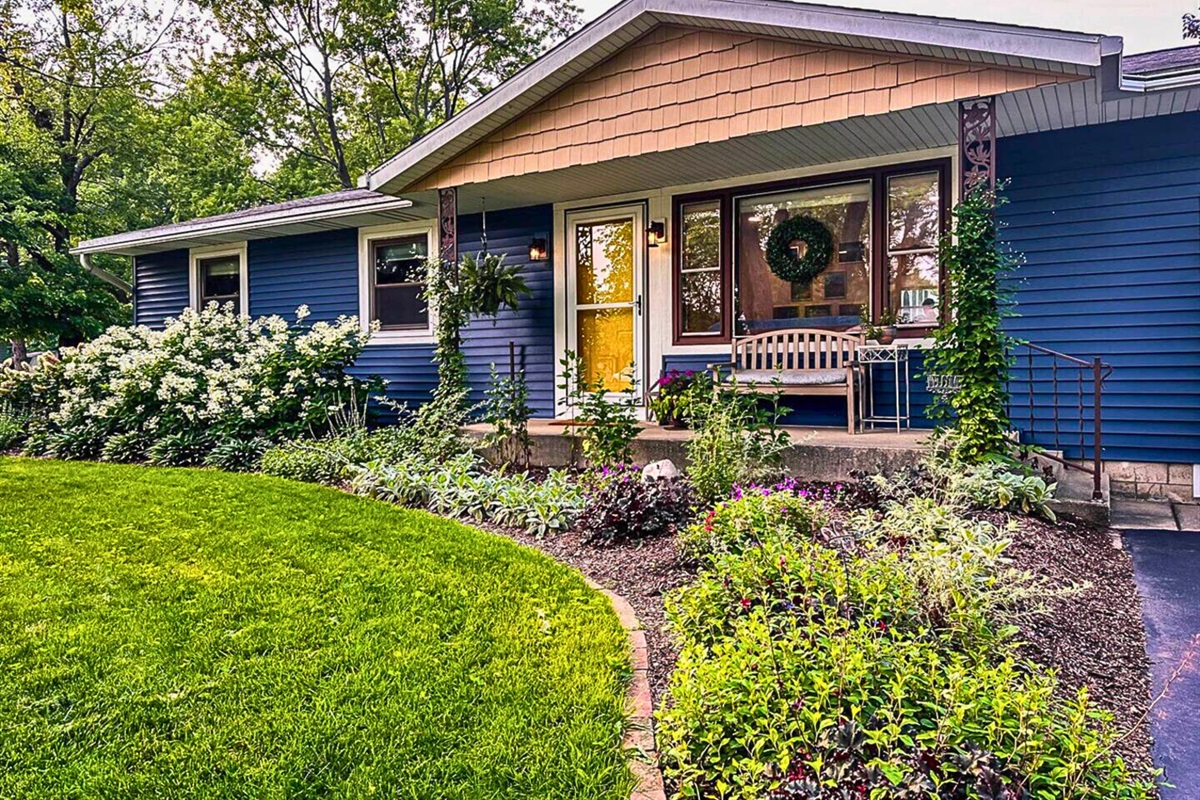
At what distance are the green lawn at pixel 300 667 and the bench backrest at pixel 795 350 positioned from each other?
3002mm

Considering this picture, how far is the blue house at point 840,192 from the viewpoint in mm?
4609

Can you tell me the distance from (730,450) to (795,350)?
1.82 m

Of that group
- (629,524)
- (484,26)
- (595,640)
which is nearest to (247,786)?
(595,640)

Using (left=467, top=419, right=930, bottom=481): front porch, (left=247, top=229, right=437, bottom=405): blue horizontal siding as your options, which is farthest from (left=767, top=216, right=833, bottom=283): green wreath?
(left=247, top=229, right=437, bottom=405): blue horizontal siding

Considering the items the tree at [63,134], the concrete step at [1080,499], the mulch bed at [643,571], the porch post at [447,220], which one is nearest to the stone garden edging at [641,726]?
the mulch bed at [643,571]

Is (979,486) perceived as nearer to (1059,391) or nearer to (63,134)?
(1059,391)

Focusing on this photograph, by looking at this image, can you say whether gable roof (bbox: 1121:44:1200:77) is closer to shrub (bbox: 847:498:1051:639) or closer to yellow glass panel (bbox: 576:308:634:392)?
shrub (bbox: 847:498:1051:639)

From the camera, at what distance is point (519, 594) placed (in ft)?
10.1

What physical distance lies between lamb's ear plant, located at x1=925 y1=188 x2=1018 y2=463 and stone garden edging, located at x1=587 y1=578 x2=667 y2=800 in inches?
106

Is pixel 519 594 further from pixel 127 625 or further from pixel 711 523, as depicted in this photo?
pixel 127 625

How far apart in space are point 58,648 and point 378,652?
110cm

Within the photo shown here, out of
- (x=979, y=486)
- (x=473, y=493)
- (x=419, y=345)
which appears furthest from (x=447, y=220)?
(x=979, y=486)

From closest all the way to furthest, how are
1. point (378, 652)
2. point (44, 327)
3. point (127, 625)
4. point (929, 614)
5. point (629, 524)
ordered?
point (929, 614) < point (378, 652) < point (127, 625) < point (629, 524) < point (44, 327)

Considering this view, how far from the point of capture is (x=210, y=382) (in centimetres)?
738
